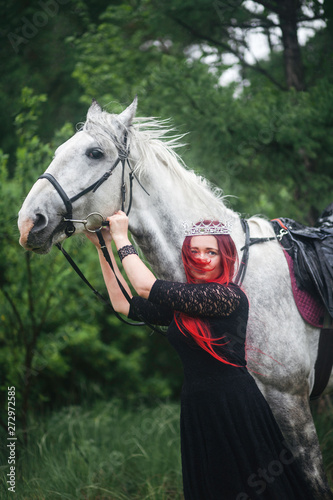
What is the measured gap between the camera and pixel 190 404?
205 cm

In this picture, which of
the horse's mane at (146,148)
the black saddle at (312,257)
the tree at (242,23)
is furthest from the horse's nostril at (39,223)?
the tree at (242,23)

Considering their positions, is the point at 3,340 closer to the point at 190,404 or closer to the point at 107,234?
the point at 107,234

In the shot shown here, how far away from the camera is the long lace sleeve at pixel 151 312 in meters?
2.26

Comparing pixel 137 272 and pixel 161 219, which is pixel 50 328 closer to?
pixel 161 219

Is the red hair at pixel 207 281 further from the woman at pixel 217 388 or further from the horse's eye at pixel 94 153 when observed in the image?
the horse's eye at pixel 94 153

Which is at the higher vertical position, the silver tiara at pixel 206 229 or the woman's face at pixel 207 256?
the silver tiara at pixel 206 229

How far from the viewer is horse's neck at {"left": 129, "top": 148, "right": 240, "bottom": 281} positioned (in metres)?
2.50

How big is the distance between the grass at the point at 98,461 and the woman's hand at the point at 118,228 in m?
2.26

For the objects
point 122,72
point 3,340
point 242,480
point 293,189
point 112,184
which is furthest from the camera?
point 122,72

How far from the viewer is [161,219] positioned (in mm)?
2531

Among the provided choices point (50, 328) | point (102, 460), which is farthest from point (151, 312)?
point (50, 328)

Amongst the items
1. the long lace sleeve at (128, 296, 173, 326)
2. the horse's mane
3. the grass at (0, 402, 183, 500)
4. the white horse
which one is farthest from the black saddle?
the grass at (0, 402, 183, 500)

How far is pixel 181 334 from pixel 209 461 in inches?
24.9

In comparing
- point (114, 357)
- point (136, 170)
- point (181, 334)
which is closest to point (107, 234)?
point (136, 170)
